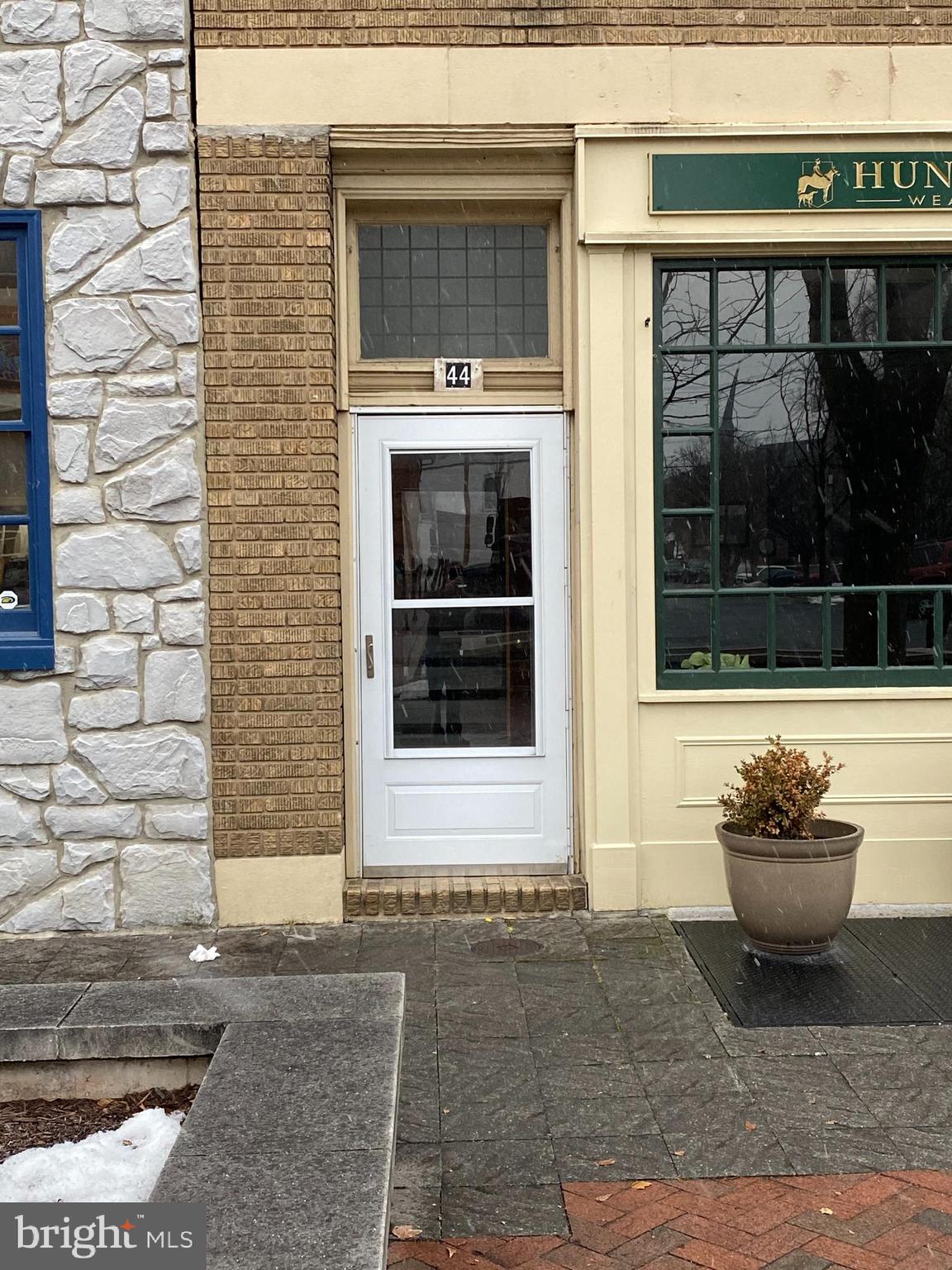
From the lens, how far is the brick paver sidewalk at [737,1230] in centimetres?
320

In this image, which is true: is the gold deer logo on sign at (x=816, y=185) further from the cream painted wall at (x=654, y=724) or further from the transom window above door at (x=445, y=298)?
the transom window above door at (x=445, y=298)

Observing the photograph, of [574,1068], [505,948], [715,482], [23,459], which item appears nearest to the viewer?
[574,1068]

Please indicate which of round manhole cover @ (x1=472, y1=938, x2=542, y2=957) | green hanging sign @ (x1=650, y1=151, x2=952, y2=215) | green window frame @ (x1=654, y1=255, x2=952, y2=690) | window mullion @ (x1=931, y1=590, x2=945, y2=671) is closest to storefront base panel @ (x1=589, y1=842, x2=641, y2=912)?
round manhole cover @ (x1=472, y1=938, x2=542, y2=957)

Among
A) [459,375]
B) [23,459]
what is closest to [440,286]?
[459,375]

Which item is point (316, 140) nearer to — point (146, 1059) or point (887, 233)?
point (887, 233)

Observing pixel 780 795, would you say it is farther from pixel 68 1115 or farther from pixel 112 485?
pixel 112 485

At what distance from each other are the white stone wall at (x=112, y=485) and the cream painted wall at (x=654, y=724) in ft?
6.62

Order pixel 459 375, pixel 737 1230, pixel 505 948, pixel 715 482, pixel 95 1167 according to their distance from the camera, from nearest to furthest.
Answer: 1. pixel 95 1167
2. pixel 737 1230
3. pixel 505 948
4. pixel 715 482
5. pixel 459 375

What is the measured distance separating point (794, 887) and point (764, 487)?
83.9 inches

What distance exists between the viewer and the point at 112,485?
20.1 feet

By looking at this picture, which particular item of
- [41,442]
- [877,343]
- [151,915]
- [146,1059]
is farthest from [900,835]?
[41,442]

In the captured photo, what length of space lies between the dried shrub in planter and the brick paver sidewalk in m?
2.09

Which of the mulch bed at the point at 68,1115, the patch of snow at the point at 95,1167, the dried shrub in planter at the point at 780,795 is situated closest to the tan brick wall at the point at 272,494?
the dried shrub in planter at the point at 780,795

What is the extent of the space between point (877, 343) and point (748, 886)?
2.90 m
